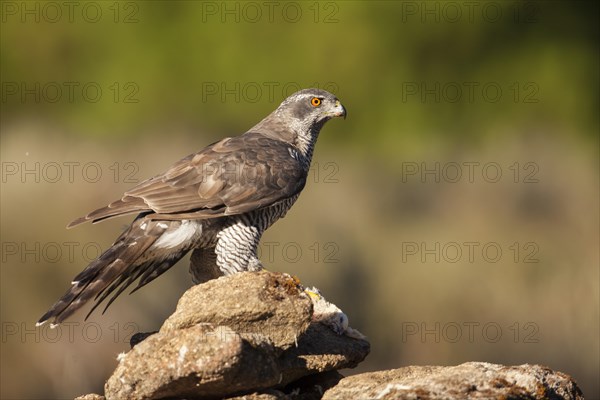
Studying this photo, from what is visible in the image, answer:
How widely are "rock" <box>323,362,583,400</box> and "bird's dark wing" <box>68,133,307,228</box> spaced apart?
2126mm

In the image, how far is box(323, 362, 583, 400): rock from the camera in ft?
18.0

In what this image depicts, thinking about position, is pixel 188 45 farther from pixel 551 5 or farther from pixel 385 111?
pixel 551 5

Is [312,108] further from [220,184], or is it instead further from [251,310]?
[251,310]

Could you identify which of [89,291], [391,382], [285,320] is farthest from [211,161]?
[391,382]

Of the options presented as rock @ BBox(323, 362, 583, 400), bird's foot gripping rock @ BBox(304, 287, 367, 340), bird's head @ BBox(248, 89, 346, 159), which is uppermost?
bird's head @ BBox(248, 89, 346, 159)

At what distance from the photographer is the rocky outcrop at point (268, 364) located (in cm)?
559

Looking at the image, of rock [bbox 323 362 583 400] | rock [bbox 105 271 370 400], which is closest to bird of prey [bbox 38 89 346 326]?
rock [bbox 105 271 370 400]

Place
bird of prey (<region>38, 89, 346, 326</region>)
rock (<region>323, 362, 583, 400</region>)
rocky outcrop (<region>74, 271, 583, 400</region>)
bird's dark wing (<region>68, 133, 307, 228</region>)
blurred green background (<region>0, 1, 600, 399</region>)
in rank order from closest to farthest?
rock (<region>323, 362, 583, 400</region>) → rocky outcrop (<region>74, 271, 583, 400</region>) → bird of prey (<region>38, 89, 346, 326</region>) → bird's dark wing (<region>68, 133, 307, 228</region>) → blurred green background (<region>0, 1, 600, 399</region>)

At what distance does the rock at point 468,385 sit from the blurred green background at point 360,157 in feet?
21.7

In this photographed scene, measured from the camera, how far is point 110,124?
14.6 meters

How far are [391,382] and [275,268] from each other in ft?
22.5

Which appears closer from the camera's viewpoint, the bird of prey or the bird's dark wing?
the bird of prey

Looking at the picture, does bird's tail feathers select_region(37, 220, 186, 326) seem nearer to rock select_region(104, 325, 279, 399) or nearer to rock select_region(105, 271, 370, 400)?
rock select_region(105, 271, 370, 400)

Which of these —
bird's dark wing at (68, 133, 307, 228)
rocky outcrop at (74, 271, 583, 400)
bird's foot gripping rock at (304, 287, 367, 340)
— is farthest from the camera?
bird's dark wing at (68, 133, 307, 228)
